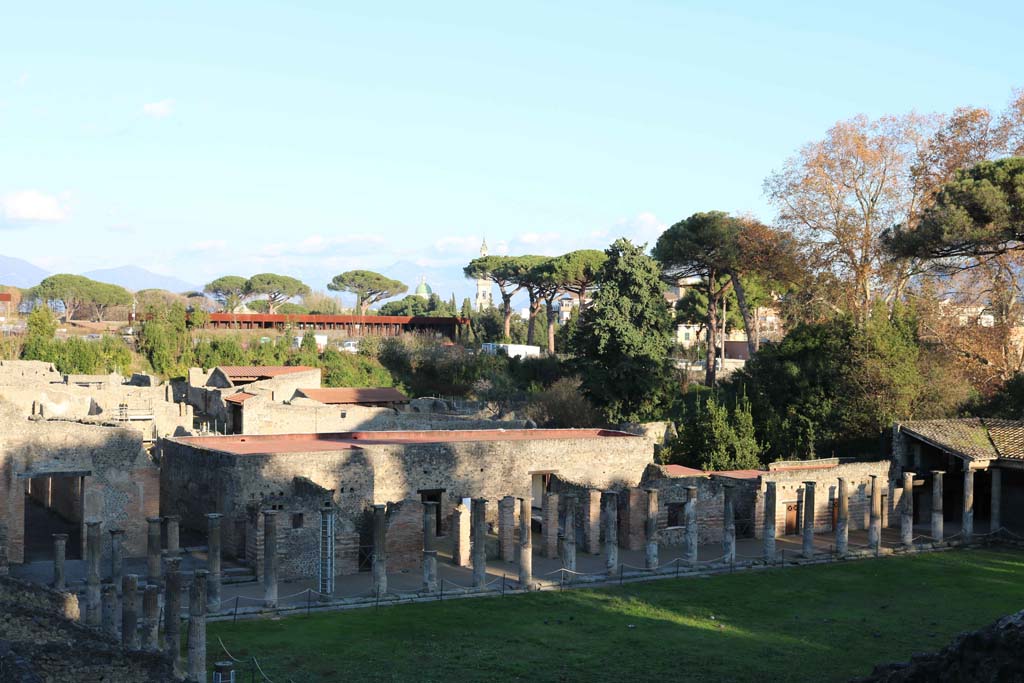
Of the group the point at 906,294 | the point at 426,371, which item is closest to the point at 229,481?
the point at 906,294

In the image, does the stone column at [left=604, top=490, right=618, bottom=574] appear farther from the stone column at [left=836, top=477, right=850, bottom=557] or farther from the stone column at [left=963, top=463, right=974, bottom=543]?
the stone column at [left=963, top=463, right=974, bottom=543]

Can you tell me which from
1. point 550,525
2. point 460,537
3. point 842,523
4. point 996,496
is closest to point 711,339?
point 996,496

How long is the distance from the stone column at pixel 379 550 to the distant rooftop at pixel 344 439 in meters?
3.87

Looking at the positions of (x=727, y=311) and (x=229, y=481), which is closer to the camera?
(x=229, y=481)

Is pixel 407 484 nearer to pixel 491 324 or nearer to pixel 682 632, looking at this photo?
pixel 682 632

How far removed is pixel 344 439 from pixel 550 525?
22.0ft

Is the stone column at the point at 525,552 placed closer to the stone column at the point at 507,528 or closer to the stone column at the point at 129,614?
the stone column at the point at 507,528

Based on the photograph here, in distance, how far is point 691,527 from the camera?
2320cm

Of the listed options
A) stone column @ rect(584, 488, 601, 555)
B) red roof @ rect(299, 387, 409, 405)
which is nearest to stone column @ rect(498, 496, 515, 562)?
stone column @ rect(584, 488, 601, 555)

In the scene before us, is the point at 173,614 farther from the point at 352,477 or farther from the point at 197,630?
the point at 352,477

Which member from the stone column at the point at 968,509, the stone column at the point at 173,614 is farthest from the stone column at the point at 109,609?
the stone column at the point at 968,509

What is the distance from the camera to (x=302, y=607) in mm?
18875

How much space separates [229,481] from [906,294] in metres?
25.6

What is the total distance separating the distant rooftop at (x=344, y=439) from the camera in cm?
2459
